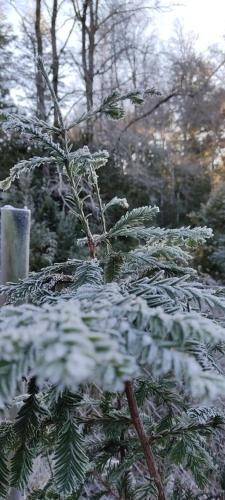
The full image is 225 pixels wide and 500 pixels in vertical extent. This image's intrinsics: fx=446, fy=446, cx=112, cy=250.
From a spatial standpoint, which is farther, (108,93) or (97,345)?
(108,93)

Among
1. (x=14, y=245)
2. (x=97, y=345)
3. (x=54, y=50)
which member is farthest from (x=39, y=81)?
(x=97, y=345)

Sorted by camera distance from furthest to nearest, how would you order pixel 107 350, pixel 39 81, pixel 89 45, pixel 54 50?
pixel 89 45
pixel 54 50
pixel 39 81
pixel 107 350

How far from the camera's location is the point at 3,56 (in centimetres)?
668

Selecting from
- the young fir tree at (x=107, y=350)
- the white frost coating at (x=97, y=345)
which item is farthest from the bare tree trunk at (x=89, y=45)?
the white frost coating at (x=97, y=345)

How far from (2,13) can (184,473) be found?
682 cm

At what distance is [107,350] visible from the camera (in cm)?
25

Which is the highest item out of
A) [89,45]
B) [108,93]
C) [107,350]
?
[89,45]

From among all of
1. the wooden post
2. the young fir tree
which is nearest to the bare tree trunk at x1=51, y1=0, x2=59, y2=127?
the wooden post

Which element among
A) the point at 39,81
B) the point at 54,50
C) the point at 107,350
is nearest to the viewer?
the point at 107,350

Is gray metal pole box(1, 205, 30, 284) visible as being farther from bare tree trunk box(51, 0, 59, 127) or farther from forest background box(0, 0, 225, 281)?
bare tree trunk box(51, 0, 59, 127)

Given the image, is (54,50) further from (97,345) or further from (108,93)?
(97,345)

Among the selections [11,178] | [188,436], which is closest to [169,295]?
[188,436]

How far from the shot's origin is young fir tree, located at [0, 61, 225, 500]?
0.88ft

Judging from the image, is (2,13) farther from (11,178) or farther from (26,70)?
(11,178)
